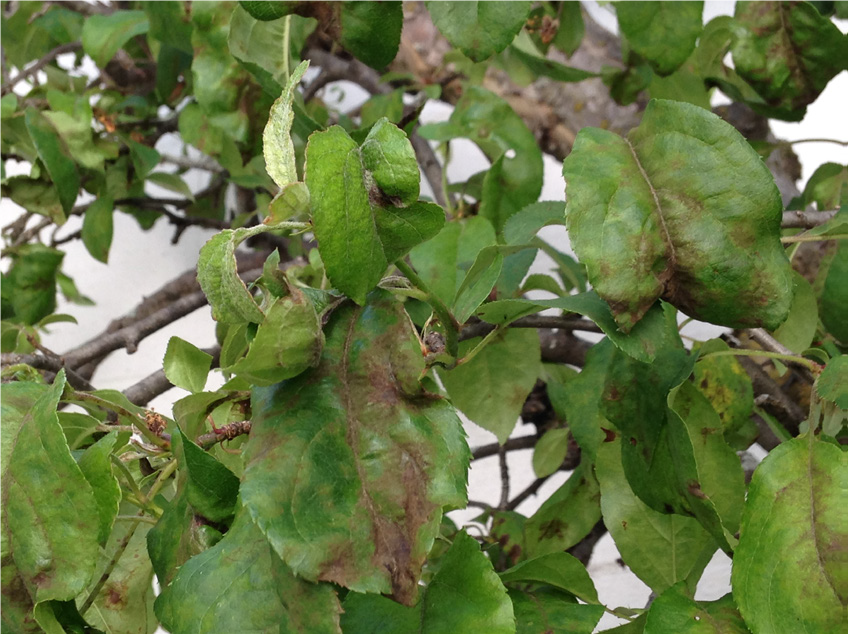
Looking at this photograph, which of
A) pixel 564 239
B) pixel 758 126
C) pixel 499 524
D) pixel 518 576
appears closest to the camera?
pixel 518 576

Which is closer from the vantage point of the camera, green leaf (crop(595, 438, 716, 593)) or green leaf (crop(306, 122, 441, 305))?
green leaf (crop(306, 122, 441, 305))

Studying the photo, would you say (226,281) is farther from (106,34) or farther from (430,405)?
(106,34)

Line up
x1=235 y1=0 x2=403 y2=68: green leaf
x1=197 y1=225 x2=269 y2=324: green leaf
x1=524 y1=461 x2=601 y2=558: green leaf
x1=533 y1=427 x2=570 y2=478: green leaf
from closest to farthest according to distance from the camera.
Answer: x1=197 y1=225 x2=269 y2=324: green leaf, x1=235 y1=0 x2=403 y2=68: green leaf, x1=524 y1=461 x2=601 y2=558: green leaf, x1=533 y1=427 x2=570 y2=478: green leaf

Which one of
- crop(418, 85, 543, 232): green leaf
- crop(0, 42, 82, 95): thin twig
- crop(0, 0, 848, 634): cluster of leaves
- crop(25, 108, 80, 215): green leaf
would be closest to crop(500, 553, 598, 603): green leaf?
crop(0, 0, 848, 634): cluster of leaves

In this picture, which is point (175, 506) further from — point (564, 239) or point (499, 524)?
point (564, 239)

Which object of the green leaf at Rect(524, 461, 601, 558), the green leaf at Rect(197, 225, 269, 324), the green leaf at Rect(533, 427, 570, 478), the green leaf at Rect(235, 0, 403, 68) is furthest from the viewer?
the green leaf at Rect(533, 427, 570, 478)

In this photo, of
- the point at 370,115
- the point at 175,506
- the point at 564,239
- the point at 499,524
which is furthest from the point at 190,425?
the point at 564,239

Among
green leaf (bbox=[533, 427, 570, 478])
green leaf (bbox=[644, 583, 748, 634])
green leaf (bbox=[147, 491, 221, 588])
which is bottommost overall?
green leaf (bbox=[533, 427, 570, 478])

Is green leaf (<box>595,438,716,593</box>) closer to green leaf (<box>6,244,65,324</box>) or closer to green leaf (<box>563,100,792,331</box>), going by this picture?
green leaf (<box>563,100,792,331</box>)
